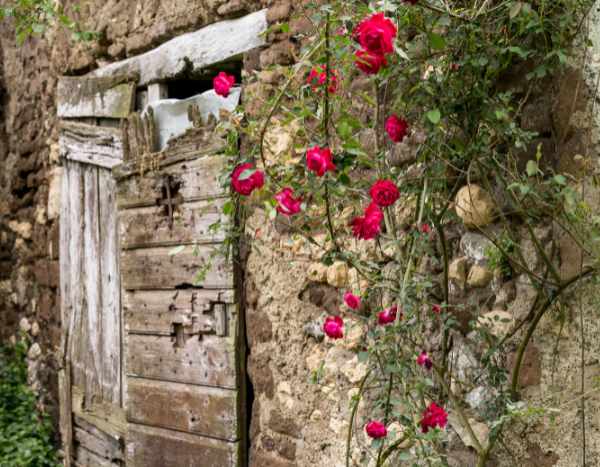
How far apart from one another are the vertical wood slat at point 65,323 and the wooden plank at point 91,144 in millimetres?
171

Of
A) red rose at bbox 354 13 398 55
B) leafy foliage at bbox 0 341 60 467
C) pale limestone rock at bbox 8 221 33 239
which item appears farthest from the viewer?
pale limestone rock at bbox 8 221 33 239

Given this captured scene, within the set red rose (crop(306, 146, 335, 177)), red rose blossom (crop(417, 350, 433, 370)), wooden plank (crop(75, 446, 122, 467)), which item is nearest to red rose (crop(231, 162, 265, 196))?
red rose (crop(306, 146, 335, 177))

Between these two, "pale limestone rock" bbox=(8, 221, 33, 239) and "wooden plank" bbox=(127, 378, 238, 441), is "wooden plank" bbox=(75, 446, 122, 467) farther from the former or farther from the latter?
"pale limestone rock" bbox=(8, 221, 33, 239)

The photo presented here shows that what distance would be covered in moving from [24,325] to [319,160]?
3.97m

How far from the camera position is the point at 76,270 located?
463 centimetres

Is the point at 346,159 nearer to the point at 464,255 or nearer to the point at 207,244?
the point at 464,255

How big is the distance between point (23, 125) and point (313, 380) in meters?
3.52

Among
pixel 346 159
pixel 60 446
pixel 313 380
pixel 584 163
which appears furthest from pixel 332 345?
pixel 60 446

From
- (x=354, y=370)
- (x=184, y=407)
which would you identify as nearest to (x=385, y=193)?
(x=354, y=370)

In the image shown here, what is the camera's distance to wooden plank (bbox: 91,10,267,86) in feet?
11.0

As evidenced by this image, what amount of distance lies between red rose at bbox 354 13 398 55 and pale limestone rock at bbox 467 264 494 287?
2.74ft

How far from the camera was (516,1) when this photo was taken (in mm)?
2164

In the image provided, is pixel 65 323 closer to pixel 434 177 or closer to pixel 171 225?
pixel 171 225

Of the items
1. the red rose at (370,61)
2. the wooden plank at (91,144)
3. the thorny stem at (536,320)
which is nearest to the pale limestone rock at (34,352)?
the wooden plank at (91,144)
